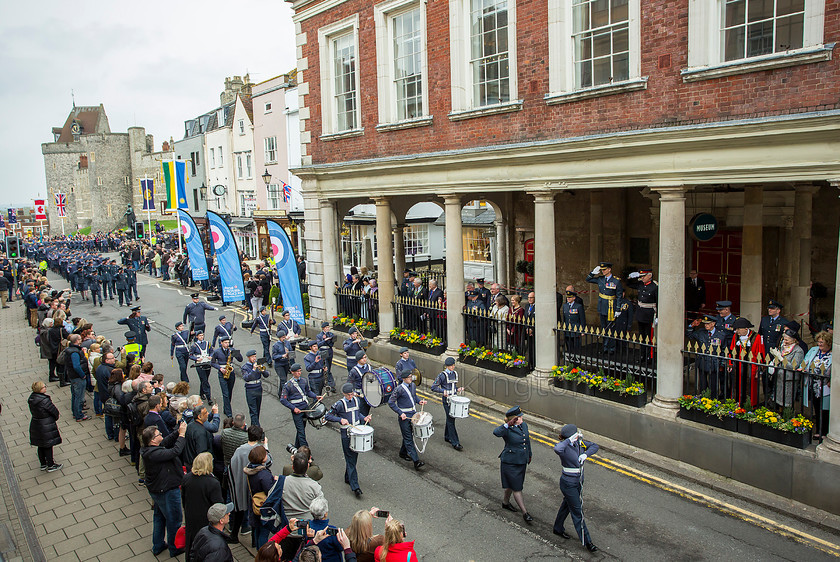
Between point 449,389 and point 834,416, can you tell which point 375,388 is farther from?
point 834,416

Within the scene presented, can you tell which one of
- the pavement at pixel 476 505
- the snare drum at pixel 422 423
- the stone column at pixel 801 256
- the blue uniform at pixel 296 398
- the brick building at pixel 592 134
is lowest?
the pavement at pixel 476 505

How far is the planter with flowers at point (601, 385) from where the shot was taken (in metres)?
10.8

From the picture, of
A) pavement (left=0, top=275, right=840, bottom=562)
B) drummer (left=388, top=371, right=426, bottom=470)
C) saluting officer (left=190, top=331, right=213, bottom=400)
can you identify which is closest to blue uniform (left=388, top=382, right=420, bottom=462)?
drummer (left=388, top=371, right=426, bottom=470)

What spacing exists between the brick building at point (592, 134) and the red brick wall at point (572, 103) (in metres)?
0.03

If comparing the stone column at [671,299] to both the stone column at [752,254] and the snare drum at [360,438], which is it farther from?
the snare drum at [360,438]

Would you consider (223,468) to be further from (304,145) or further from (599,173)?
(304,145)

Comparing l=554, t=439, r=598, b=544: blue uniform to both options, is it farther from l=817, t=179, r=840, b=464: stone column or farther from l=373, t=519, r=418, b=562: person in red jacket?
l=817, t=179, r=840, b=464: stone column

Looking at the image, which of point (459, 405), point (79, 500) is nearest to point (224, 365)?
point (79, 500)

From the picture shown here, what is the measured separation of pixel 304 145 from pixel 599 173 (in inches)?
405

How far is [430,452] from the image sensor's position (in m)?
10.9

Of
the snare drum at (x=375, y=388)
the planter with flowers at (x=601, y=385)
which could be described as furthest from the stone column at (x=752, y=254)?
the snare drum at (x=375, y=388)

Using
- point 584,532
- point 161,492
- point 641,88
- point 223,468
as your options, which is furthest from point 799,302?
point 161,492

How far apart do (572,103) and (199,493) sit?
29.9 feet

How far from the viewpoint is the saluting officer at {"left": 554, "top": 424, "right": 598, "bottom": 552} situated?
7562 mm
